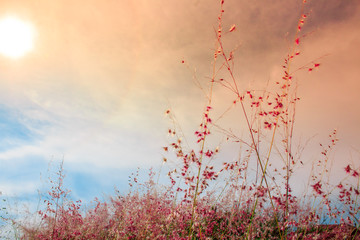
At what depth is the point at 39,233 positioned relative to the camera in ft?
20.4

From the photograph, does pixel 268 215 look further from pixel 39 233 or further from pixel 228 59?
pixel 39 233

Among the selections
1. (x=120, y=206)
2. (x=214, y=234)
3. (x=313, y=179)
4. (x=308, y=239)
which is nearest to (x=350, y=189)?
(x=313, y=179)

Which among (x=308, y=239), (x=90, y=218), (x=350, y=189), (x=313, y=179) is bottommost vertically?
(x=308, y=239)

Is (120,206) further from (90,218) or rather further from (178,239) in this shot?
(178,239)

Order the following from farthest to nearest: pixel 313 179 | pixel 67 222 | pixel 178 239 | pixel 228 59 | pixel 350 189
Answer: pixel 67 222 < pixel 313 179 < pixel 178 239 < pixel 350 189 < pixel 228 59

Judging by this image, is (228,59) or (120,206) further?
(120,206)

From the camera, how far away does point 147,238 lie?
4.65 meters

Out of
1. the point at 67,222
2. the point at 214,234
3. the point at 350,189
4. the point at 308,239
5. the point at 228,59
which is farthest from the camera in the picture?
the point at 67,222

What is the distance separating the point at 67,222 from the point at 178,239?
10.4 feet

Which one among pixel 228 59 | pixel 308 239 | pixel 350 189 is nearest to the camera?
pixel 228 59

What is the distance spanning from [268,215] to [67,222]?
14.2 ft

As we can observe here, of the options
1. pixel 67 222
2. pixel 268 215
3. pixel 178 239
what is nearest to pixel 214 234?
pixel 268 215

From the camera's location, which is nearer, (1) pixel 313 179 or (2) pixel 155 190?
(1) pixel 313 179

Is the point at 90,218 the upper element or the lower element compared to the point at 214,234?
upper
